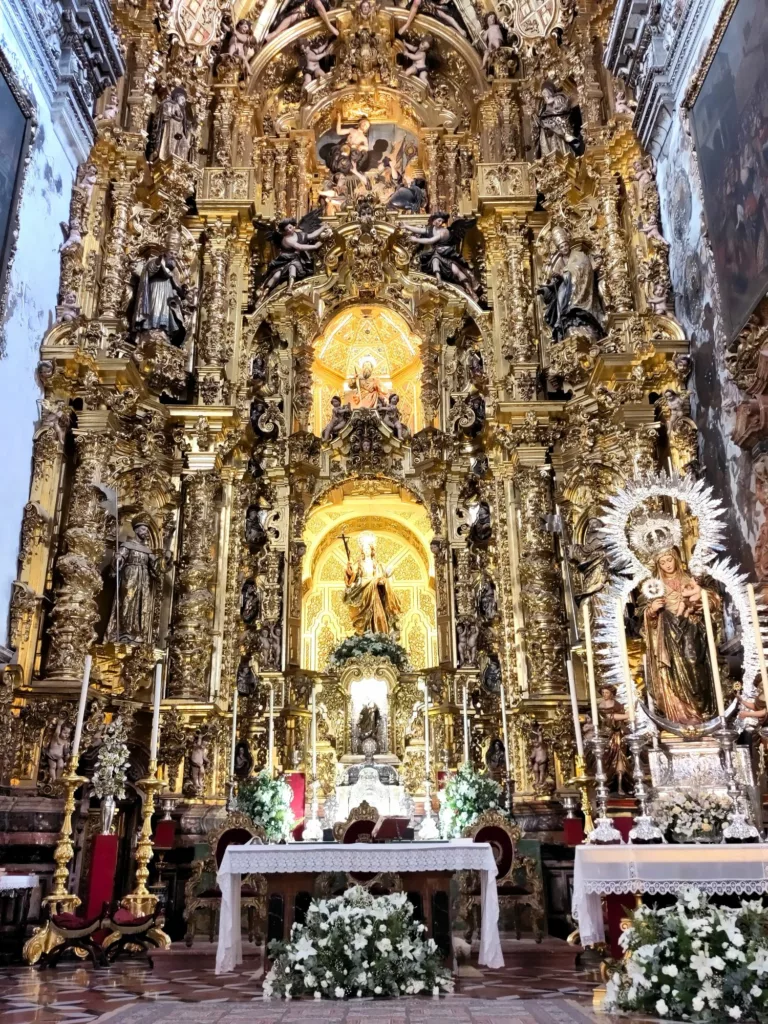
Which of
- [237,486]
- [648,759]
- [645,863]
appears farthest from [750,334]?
[237,486]

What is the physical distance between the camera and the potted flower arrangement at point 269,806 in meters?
9.93

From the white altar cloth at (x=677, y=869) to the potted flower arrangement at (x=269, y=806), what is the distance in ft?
16.3

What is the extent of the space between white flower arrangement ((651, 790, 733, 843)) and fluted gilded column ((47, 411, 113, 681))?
660 centimetres

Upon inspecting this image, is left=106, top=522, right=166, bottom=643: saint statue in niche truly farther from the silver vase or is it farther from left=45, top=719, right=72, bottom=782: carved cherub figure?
the silver vase

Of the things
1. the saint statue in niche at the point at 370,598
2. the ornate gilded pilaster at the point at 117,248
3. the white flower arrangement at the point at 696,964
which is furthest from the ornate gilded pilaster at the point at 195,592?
the white flower arrangement at the point at 696,964

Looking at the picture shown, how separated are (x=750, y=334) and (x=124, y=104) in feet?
34.5

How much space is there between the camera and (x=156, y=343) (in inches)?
491

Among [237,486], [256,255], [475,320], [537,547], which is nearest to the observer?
[537,547]

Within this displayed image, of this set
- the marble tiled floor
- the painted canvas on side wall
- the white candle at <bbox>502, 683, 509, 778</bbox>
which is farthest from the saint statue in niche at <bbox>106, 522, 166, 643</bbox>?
the painted canvas on side wall

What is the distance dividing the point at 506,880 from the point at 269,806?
285cm

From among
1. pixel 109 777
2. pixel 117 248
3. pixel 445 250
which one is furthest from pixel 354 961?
pixel 445 250

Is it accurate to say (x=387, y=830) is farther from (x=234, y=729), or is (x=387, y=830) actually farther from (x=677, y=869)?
(x=234, y=729)

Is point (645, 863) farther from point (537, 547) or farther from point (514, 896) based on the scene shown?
point (537, 547)

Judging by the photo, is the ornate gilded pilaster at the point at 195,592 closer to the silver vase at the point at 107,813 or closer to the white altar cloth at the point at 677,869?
the silver vase at the point at 107,813
